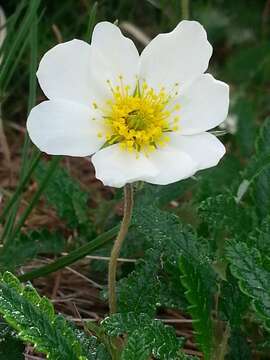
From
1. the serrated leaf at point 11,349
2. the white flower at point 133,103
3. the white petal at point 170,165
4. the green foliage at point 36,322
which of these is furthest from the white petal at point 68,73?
the serrated leaf at point 11,349

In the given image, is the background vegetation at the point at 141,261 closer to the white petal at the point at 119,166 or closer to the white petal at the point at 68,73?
the white petal at the point at 119,166

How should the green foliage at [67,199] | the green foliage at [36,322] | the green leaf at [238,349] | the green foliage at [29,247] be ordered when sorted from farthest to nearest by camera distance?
the green foliage at [67,199] → the green foliage at [29,247] → the green leaf at [238,349] → the green foliage at [36,322]

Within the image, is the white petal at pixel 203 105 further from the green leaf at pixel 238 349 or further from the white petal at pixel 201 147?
the green leaf at pixel 238 349

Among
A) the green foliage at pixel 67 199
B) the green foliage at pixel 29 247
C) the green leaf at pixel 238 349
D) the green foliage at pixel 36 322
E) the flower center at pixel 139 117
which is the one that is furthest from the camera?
the green foliage at pixel 67 199

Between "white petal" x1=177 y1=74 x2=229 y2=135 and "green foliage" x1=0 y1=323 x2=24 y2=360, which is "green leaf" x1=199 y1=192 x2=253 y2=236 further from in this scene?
"green foliage" x1=0 y1=323 x2=24 y2=360

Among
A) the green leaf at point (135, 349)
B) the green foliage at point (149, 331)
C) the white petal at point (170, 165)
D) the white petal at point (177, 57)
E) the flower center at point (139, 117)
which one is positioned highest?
the white petal at point (177, 57)

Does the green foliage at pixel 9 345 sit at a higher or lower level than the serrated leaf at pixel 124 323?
lower

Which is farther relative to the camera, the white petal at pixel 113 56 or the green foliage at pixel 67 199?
the green foliage at pixel 67 199
